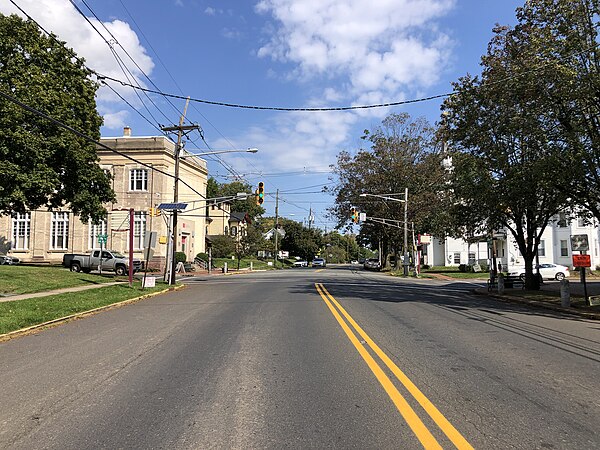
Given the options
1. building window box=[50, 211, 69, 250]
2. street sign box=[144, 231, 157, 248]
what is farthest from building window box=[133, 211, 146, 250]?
street sign box=[144, 231, 157, 248]

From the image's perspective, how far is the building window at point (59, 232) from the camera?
1857 inches

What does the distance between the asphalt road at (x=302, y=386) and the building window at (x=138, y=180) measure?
36766 mm

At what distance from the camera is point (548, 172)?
1562cm

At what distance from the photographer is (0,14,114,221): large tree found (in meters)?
24.2

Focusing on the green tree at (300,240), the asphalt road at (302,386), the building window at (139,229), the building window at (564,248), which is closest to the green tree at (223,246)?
the building window at (139,229)

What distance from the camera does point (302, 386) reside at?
6207 mm

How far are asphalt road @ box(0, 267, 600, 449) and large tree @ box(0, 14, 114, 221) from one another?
16.0 meters

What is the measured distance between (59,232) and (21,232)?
370 cm

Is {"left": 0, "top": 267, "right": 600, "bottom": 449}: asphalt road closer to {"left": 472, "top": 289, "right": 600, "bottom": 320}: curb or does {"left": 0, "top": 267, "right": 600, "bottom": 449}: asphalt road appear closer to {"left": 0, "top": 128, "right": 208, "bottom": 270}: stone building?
{"left": 472, "top": 289, "right": 600, "bottom": 320}: curb

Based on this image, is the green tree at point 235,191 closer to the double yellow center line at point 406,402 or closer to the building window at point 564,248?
the building window at point 564,248

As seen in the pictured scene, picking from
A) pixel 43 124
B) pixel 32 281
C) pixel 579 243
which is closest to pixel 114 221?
pixel 43 124

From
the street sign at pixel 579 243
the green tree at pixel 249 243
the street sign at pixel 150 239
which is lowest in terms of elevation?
the street sign at pixel 579 243

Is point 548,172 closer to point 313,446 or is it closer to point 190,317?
point 190,317

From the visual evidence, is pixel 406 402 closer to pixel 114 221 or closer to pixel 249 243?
pixel 114 221
